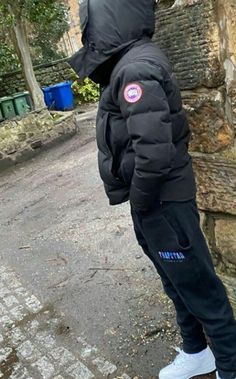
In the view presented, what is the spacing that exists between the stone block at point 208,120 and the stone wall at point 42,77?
41.0 feet

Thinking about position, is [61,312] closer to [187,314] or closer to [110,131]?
[187,314]

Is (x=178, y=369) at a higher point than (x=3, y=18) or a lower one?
lower

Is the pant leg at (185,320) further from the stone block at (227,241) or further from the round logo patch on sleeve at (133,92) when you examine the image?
the round logo patch on sleeve at (133,92)

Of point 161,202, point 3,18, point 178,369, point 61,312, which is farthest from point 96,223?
point 3,18

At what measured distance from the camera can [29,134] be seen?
9.39 m

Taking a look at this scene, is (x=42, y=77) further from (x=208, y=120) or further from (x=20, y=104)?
(x=208, y=120)

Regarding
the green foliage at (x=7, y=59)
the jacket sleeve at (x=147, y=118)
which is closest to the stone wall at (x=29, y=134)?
the green foliage at (x=7, y=59)

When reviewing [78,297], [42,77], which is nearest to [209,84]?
[78,297]

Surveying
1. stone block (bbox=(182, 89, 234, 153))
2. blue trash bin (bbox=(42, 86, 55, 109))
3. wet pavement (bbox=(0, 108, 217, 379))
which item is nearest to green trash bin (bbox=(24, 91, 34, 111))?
blue trash bin (bbox=(42, 86, 55, 109))

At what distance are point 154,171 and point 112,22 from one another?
63 centimetres

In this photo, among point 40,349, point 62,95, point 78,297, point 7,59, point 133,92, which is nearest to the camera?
point 133,92

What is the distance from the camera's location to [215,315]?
216 centimetres

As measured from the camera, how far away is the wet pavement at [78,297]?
9.55 ft

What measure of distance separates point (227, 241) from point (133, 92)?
0.96 m
